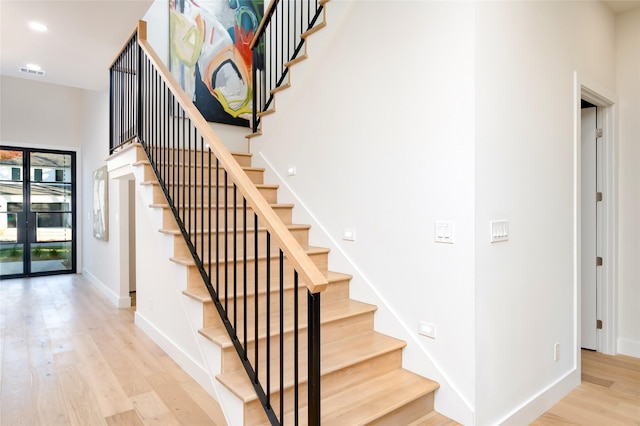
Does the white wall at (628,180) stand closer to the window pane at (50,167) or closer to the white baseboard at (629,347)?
the white baseboard at (629,347)

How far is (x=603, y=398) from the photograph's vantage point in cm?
253

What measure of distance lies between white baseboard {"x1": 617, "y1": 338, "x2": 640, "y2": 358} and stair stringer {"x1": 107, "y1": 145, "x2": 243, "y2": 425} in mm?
3391

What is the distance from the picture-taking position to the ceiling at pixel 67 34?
3113 mm

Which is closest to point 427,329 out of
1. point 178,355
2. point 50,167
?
point 178,355

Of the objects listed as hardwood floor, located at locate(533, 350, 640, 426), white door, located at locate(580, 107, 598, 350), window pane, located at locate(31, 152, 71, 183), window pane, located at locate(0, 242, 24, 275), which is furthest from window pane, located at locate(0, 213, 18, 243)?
white door, located at locate(580, 107, 598, 350)

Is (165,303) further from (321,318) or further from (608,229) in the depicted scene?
(608,229)

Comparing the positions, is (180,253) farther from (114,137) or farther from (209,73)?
(209,73)

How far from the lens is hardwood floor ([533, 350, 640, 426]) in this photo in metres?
2.27

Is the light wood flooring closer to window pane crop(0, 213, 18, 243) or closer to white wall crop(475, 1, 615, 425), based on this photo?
white wall crop(475, 1, 615, 425)

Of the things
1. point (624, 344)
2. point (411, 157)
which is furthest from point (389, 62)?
point (624, 344)

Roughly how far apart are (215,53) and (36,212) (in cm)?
512

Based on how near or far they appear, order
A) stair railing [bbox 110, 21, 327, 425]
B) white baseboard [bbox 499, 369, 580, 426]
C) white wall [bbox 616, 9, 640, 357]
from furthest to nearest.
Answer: white wall [bbox 616, 9, 640, 357] → white baseboard [bbox 499, 369, 580, 426] → stair railing [bbox 110, 21, 327, 425]

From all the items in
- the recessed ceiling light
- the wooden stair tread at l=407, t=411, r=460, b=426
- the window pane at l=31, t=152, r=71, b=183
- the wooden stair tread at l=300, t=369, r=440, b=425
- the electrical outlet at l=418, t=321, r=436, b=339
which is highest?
the recessed ceiling light

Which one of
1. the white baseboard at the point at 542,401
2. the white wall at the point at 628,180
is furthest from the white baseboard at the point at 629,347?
the white baseboard at the point at 542,401
